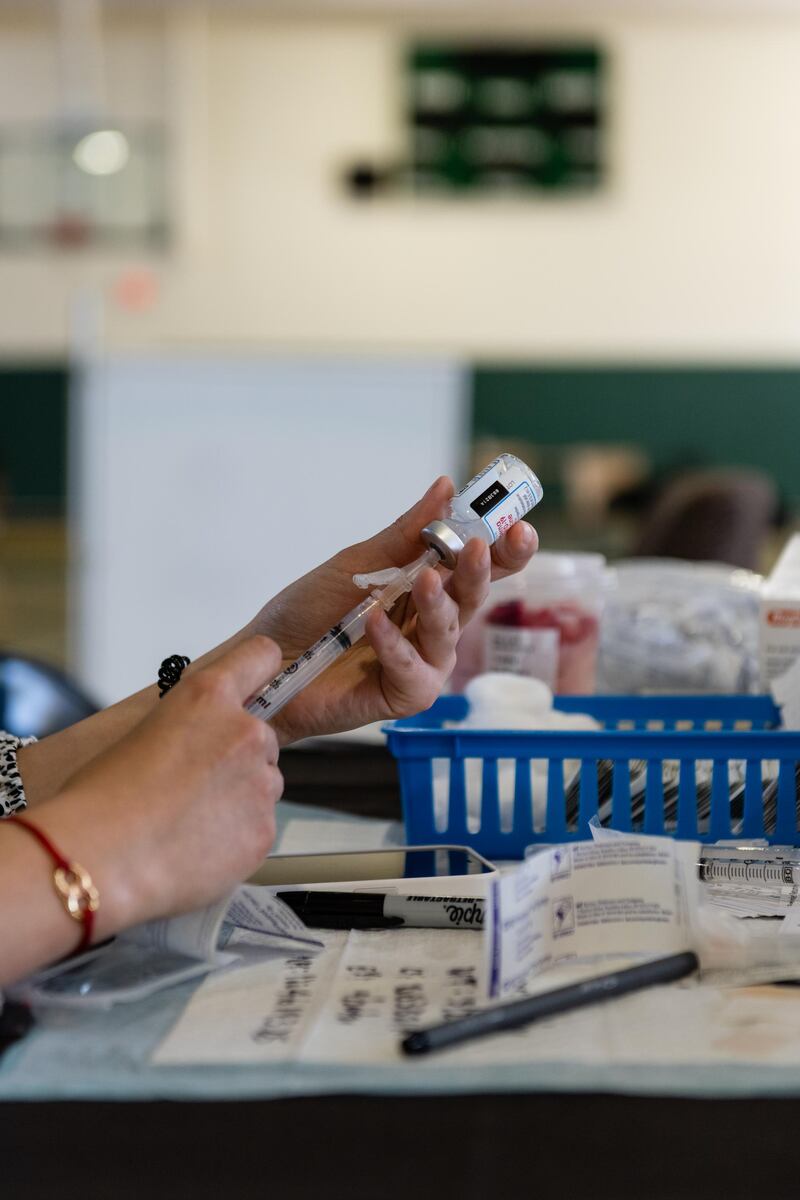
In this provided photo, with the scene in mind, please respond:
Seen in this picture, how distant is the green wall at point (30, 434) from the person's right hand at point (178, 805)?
5.43m

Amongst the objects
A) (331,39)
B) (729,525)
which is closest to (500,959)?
(729,525)

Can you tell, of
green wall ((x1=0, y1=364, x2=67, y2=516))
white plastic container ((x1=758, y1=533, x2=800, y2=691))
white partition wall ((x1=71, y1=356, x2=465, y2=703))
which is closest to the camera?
white plastic container ((x1=758, y1=533, x2=800, y2=691))

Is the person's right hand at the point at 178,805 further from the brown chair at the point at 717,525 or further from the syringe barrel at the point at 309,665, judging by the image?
the brown chair at the point at 717,525

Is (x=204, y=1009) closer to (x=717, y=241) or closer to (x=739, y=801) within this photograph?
(x=739, y=801)

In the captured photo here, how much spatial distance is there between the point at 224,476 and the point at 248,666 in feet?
9.16

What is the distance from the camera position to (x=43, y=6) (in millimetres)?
5723

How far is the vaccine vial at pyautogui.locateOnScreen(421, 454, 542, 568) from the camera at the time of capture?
2.43ft

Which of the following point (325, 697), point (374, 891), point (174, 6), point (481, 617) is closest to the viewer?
point (374, 891)

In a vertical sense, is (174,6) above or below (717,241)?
above

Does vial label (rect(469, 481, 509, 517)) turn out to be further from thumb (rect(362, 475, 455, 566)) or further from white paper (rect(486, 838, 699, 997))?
white paper (rect(486, 838, 699, 997))

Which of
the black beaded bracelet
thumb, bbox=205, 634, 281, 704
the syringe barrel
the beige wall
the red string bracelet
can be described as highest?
the beige wall

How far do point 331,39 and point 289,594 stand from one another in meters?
5.54

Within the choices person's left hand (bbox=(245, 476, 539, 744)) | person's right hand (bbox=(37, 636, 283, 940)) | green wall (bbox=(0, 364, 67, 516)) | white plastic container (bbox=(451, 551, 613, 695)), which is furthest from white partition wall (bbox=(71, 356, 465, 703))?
person's right hand (bbox=(37, 636, 283, 940))

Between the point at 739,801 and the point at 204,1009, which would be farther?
the point at 739,801
